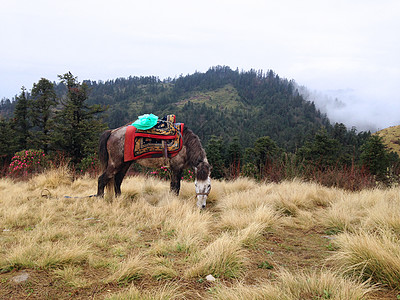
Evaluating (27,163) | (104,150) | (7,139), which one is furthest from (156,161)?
(7,139)

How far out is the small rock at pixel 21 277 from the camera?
7.22ft

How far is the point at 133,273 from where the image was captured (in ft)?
7.54

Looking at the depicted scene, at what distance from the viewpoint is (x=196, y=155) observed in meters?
5.41

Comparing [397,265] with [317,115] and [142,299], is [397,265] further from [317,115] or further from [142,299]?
[317,115]

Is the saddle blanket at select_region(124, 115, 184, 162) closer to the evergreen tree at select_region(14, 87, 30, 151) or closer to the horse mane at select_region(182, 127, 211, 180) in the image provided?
the horse mane at select_region(182, 127, 211, 180)

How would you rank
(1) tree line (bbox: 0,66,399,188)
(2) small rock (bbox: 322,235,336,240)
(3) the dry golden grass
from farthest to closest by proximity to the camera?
1. (1) tree line (bbox: 0,66,399,188)
2. (2) small rock (bbox: 322,235,336,240)
3. (3) the dry golden grass

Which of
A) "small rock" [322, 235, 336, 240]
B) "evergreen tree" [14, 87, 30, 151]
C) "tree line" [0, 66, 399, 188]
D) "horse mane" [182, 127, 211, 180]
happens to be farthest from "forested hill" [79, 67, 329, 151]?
"small rock" [322, 235, 336, 240]

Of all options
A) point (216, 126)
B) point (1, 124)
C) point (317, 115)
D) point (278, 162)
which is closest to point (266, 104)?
point (317, 115)

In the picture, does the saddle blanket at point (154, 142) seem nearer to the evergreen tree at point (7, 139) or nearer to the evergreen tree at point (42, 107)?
the evergreen tree at point (42, 107)

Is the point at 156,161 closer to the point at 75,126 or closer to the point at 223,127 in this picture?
the point at 75,126

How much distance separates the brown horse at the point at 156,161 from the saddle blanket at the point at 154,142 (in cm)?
16

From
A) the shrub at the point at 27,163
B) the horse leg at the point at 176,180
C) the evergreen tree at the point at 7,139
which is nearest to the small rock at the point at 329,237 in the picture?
the horse leg at the point at 176,180

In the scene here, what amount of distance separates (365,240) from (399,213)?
1.42m

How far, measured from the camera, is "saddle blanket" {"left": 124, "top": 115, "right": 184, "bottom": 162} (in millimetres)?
5148
